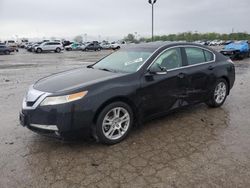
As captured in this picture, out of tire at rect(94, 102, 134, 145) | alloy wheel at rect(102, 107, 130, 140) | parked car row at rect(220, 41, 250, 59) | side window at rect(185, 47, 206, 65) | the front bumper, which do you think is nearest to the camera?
the front bumper

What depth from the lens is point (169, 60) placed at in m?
5.20

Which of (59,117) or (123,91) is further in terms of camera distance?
(123,91)

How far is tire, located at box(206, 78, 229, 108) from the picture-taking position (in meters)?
6.16

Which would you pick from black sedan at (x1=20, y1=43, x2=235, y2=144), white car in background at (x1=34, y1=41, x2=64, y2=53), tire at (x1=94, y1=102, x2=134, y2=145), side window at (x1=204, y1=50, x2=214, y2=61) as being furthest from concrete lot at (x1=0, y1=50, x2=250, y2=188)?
white car in background at (x1=34, y1=41, x2=64, y2=53)

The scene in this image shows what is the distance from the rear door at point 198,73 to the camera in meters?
5.45

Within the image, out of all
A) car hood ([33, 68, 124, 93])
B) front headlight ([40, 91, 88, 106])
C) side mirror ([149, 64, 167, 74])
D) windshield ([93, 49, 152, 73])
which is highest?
windshield ([93, 49, 152, 73])

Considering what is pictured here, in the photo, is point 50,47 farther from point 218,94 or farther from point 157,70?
point 157,70

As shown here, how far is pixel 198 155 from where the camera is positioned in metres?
3.98

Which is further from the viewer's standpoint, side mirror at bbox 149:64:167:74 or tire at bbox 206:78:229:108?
tire at bbox 206:78:229:108

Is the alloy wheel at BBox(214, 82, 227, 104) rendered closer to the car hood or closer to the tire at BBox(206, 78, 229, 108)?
the tire at BBox(206, 78, 229, 108)

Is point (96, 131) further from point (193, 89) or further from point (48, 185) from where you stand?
point (193, 89)

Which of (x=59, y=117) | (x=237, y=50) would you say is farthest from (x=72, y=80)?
(x=237, y=50)

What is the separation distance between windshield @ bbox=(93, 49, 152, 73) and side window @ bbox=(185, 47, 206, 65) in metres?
1.01

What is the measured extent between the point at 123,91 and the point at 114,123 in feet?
1.76
